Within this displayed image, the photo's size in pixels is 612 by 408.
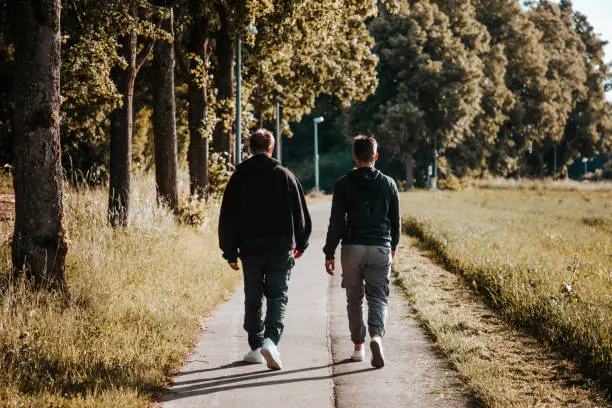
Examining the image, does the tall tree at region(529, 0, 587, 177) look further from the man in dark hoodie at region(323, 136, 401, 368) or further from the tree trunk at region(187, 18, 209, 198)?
the man in dark hoodie at region(323, 136, 401, 368)

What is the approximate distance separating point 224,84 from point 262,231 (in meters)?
12.7

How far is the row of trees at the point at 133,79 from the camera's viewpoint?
6488 mm

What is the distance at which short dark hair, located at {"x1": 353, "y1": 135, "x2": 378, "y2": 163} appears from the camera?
18.7 ft

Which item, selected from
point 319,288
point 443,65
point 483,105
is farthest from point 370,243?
point 483,105

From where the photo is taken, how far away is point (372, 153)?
5738 mm

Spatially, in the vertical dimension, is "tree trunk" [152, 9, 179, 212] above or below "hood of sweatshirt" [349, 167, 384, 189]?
above

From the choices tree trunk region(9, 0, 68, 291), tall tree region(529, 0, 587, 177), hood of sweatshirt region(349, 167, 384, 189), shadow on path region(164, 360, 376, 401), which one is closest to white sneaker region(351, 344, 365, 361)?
shadow on path region(164, 360, 376, 401)

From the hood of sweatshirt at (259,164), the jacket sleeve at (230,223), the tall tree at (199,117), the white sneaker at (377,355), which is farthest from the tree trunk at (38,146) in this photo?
the tall tree at (199,117)

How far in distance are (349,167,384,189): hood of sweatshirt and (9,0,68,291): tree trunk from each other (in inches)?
126

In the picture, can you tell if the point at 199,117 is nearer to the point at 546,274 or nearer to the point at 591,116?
the point at 546,274

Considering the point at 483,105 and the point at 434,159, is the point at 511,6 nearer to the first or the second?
the point at 483,105

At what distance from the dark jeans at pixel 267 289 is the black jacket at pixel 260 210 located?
10 cm

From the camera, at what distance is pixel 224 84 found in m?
17.6

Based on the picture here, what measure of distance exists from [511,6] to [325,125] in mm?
22609
